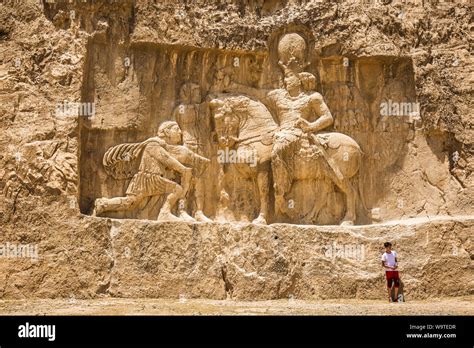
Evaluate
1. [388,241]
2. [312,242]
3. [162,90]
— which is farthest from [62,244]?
[388,241]

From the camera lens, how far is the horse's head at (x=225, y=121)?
13328 mm

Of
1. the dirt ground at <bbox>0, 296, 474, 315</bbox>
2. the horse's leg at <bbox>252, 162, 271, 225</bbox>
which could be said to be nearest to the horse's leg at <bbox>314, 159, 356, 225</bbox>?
the horse's leg at <bbox>252, 162, 271, 225</bbox>

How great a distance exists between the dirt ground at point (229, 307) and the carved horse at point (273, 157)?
164 cm

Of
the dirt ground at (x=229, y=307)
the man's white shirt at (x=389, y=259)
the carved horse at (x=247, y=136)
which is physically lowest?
the dirt ground at (x=229, y=307)

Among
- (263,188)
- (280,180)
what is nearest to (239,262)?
(263,188)

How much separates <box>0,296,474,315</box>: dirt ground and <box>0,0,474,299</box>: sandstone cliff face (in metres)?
0.27

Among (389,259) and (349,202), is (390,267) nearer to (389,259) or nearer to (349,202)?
(389,259)

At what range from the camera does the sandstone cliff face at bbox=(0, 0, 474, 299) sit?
12.4 m

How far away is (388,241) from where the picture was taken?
12.8 m

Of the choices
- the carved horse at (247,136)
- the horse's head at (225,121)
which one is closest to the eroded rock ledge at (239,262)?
the carved horse at (247,136)

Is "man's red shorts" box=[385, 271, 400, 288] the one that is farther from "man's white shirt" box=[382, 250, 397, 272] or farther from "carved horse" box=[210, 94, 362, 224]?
"carved horse" box=[210, 94, 362, 224]

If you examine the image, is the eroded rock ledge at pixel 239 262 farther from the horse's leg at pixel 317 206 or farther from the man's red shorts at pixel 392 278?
the horse's leg at pixel 317 206

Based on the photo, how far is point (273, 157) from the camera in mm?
13070

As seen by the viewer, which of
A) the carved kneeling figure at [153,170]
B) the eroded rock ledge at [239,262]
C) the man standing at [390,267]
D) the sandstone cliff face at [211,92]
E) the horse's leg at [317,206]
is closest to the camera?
the man standing at [390,267]
